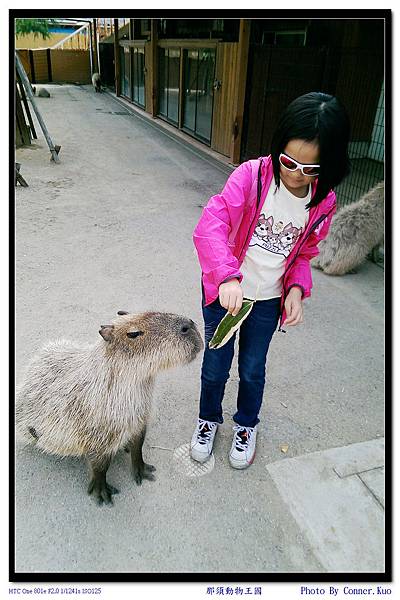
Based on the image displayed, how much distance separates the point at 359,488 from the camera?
7.09ft

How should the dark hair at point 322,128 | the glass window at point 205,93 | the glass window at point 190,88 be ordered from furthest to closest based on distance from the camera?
1. the glass window at point 190,88
2. the glass window at point 205,93
3. the dark hair at point 322,128

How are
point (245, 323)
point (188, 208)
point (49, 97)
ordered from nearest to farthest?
point (245, 323)
point (188, 208)
point (49, 97)

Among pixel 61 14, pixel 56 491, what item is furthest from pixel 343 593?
pixel 61 14

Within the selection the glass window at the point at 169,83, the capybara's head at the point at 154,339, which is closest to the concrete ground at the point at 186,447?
the capybara's head at the point at 154,339

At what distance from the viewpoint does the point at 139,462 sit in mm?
2182

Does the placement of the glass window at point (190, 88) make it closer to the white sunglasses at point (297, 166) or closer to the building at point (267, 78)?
the building at point (267, 78)

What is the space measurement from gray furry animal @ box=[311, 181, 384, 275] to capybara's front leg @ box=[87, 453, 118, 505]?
3257 mm

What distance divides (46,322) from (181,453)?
5.28ft

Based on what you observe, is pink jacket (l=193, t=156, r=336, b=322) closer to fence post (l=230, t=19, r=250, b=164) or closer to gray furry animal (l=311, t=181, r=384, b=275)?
gray furry animal (l=311, t=181, r=384, b=275)

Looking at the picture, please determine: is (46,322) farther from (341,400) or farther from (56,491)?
(341,400)

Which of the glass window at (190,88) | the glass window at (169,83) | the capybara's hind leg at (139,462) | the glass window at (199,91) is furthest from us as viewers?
the glass window at (169,83)

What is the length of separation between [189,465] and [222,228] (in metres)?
1.33

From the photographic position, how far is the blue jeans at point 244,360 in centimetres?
203

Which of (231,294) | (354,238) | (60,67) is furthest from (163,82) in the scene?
(60,67)
